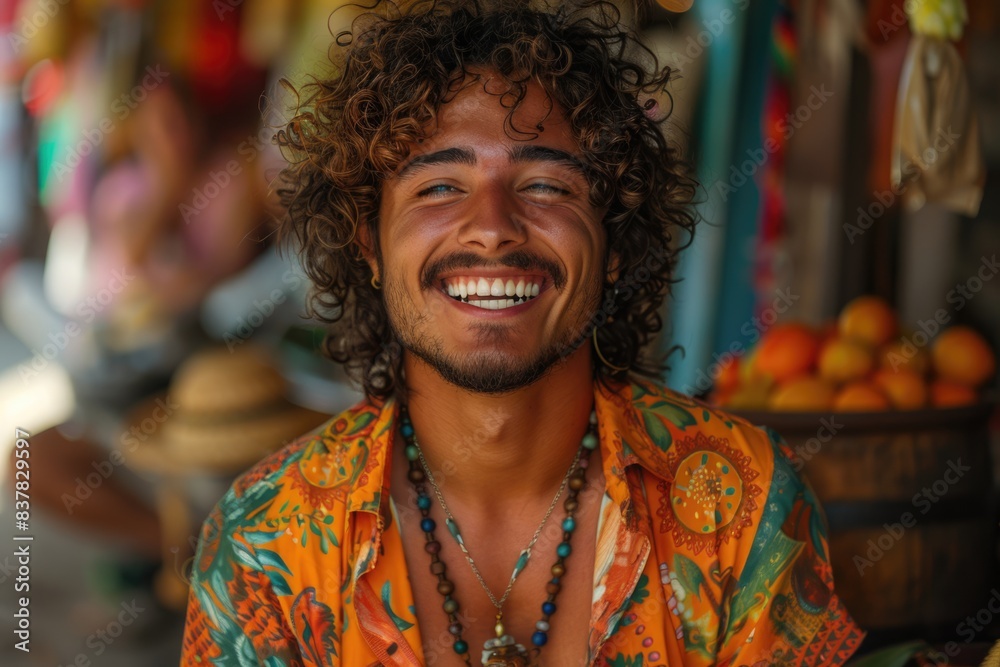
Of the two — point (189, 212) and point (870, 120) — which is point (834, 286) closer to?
point (870, 120)

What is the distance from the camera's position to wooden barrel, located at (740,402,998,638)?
107 inches

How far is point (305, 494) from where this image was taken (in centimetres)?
209

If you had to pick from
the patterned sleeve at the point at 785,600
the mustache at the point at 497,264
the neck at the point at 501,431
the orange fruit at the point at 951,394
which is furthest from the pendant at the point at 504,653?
the orange fruit at the point at 951,394

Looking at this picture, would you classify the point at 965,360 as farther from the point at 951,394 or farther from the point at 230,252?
the point at 230,252

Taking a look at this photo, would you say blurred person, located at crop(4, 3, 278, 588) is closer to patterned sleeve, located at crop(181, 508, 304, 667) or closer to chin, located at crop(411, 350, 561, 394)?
patterned sleeve, located at crop(181, 508, 304, 667)

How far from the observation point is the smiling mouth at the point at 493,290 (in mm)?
2053

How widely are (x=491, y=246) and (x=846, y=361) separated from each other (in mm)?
1617

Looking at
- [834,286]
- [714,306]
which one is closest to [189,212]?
[714,306]

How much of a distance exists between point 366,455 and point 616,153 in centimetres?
87

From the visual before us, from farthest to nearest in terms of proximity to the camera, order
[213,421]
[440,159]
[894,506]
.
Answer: [213,421], [894,506], [440,159]

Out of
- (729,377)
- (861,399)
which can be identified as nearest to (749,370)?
(729,377)

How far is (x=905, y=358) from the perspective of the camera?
318 cm

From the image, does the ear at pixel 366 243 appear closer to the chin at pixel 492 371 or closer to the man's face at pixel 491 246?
the man's face at pixel 491 246

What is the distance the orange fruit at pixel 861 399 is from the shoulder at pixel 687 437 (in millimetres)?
704
